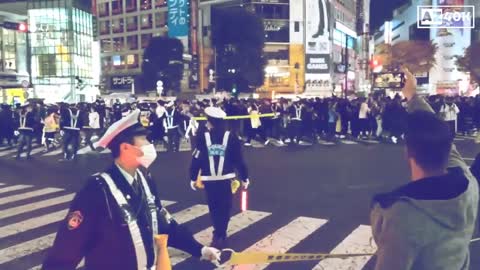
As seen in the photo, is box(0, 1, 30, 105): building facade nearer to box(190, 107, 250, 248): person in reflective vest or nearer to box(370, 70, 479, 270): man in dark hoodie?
box(190, 107, 250, 248): person in reflective vest

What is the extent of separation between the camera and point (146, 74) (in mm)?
65812

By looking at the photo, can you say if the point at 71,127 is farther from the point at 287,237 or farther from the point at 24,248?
the point at 287,237

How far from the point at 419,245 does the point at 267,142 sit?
59.6ft

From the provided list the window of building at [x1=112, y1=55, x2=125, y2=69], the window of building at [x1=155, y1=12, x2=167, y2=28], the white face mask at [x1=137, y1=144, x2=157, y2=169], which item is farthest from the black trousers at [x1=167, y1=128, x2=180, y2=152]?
the window of building at [x1=112, y1=55, x2=125, y2=69]

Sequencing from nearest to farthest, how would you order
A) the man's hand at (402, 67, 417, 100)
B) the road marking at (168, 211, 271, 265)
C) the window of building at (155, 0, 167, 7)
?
the man's hand at (402, 67, 417, 100) < the road marking at (168, 211, 271, 265) < the window of building at (155, 0, 167, 7)

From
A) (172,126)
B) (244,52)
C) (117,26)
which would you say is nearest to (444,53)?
(244,52)

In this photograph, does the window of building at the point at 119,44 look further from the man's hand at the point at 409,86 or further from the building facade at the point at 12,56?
the man's hand at the point at 409,86

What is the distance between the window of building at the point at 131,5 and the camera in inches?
3324

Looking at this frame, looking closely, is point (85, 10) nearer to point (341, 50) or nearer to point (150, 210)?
point (341, 50)

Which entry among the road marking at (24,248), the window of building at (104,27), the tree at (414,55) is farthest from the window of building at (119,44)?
the road marking at (24,248)

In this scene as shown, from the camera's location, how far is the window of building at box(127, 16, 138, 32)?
8431 centimetres

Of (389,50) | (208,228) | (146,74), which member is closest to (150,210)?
(208,228)

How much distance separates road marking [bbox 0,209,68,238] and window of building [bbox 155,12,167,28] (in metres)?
74.9

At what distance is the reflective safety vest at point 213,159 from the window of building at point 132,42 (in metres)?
80.7
